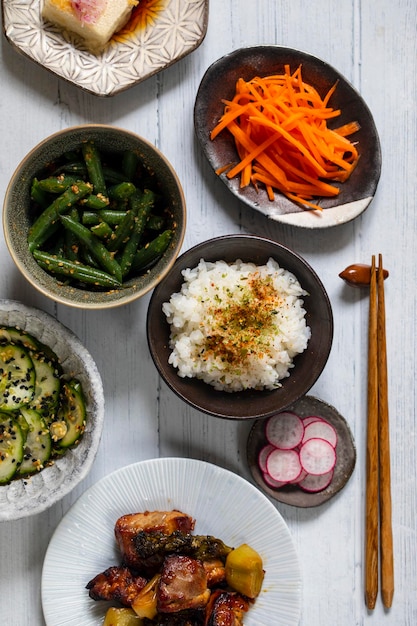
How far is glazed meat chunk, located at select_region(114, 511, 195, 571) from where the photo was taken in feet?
8.15

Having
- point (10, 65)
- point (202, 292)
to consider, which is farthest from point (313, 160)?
point (10, 65)

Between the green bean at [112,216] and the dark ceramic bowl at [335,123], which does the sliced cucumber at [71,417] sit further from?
the dark ceramic bowl at [335,123]

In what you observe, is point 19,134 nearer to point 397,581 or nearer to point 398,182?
point 398,182

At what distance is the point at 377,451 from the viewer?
271cm

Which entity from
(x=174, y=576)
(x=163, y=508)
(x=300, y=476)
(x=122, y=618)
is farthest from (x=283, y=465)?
(x=122, y=618)

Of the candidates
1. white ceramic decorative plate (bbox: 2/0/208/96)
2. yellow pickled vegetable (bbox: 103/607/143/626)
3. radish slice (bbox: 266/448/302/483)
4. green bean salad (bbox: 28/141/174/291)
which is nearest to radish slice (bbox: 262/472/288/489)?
radish slice (bbox: 266/448/302/483)

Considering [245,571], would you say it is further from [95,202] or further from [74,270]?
[95,202]

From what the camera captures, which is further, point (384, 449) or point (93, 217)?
point (384, 449)

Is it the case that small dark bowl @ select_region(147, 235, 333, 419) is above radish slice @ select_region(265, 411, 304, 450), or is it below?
above

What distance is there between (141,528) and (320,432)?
77 centimetres

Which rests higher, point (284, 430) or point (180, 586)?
point (284, 430)

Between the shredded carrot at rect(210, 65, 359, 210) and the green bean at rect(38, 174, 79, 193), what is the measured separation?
582mm

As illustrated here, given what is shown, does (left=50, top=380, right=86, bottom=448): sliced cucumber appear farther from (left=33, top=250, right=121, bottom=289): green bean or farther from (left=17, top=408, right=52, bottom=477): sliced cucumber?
(left=33, top=250, right=121, bottom=289): green bean

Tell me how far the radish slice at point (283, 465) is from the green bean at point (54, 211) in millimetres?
1180
